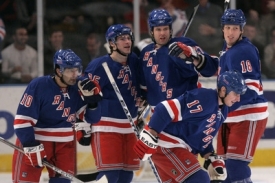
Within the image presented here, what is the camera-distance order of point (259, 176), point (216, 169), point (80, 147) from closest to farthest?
1. point (216, 169)
2. point (259, 176)
3. point (80, 147)

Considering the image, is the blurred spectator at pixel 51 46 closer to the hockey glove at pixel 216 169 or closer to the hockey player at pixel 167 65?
the hockey player at pixel 167 65

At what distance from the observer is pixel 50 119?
4922mm

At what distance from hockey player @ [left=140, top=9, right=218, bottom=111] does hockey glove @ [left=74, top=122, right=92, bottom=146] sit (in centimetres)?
43

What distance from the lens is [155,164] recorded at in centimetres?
482

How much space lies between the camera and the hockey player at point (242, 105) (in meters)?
5.02

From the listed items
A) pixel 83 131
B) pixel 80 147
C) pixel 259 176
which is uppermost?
pixel 83 131

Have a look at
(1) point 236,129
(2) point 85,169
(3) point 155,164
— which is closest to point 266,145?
(2) point 85,169

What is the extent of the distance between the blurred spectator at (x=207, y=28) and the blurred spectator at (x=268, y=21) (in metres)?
0.41

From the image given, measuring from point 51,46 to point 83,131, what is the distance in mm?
2108

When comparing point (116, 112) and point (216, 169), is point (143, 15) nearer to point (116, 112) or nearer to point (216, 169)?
point (116, 112)

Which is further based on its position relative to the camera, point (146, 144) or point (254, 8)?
point (254, 8)

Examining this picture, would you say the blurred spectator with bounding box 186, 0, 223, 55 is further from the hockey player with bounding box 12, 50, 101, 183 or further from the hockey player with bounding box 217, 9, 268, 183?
the hockey player with bounding box 12, 50, 101, 183

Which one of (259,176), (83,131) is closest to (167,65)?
(83,131)

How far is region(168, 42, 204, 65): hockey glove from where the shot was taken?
4789mm
